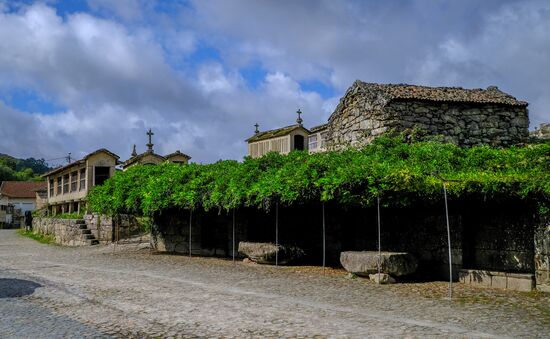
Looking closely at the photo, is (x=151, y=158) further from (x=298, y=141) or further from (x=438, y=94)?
(x=438, y=94)

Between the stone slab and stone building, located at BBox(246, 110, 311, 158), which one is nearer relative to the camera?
the stone slab

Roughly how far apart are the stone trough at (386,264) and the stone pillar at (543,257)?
269 cm

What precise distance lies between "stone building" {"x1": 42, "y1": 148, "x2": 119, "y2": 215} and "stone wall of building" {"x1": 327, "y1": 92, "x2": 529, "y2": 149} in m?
19.0

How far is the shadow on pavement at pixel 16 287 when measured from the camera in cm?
1039

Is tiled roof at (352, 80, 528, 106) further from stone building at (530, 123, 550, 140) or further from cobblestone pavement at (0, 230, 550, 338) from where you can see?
cobblestone pavement at (0, 230, 550, 338)

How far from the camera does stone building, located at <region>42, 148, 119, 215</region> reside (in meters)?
32.6

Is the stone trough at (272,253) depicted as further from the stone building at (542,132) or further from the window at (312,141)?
the window at (312,141)

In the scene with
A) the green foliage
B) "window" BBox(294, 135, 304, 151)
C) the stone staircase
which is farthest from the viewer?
"window" BBox(294, 135, 304, 151)

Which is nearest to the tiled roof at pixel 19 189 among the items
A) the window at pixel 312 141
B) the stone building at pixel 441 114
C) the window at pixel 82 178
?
the window at pixel 82 178

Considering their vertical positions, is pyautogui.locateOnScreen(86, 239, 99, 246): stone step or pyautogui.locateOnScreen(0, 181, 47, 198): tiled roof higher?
pyautogui.locateOnScreen(0, 181, 47, 198): tiled roof

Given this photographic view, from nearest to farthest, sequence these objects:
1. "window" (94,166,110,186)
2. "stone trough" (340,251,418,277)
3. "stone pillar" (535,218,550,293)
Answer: "stone pillar" (535,218,550,293)
"stone trough" (340,251,418,277)
"window" (94,166,110,186)

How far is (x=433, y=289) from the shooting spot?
1116 centimetres

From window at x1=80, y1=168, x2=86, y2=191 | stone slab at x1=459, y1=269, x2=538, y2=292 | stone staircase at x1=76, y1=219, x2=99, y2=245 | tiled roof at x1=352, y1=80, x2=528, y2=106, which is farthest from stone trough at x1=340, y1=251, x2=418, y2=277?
window at x1=80, y1=168, x2=86, y2=191

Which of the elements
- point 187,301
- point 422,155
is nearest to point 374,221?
point 422,155
